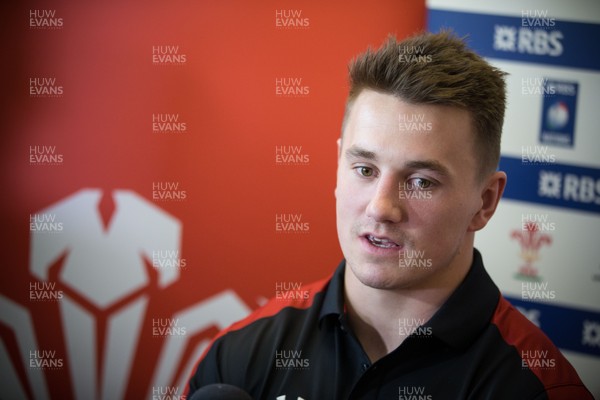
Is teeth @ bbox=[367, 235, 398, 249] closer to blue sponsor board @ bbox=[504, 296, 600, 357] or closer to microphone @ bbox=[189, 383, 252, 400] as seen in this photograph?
microphone @ bbox=[189, 383, 252, 400]

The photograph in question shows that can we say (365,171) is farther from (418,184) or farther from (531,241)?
(531,241)

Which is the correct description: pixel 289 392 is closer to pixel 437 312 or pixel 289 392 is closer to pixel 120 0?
pixel 437 312

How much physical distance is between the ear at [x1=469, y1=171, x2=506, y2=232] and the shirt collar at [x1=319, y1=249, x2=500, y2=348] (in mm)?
104

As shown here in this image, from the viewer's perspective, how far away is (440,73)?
1.13 meters

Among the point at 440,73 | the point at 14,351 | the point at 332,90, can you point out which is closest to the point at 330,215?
the point at 332,90

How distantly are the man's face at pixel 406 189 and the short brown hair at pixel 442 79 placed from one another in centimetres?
2

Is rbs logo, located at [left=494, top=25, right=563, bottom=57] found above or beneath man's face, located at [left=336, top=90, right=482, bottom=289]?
above

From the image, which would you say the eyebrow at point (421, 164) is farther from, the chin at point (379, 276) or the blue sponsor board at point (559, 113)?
the blue sponsor board at point (559, 113)

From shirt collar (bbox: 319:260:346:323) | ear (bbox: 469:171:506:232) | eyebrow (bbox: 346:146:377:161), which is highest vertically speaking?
eyebrow (bbox: 346:146:377:161)

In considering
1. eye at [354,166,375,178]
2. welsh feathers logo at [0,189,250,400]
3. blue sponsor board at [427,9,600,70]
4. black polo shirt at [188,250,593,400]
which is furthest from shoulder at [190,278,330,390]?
blue sponsor board at [427,9,600,70]

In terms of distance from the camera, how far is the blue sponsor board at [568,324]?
2.11 meters

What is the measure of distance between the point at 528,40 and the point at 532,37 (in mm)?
18

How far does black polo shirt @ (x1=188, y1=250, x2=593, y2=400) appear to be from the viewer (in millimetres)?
1126

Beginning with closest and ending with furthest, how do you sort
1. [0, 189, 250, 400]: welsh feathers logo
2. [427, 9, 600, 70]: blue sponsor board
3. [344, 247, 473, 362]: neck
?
[344, 247, 473, 362]: neck → [427, 9, 600, 70]: blue sponsor board → [0, 189, 250, 400]: welsh feathers logo
